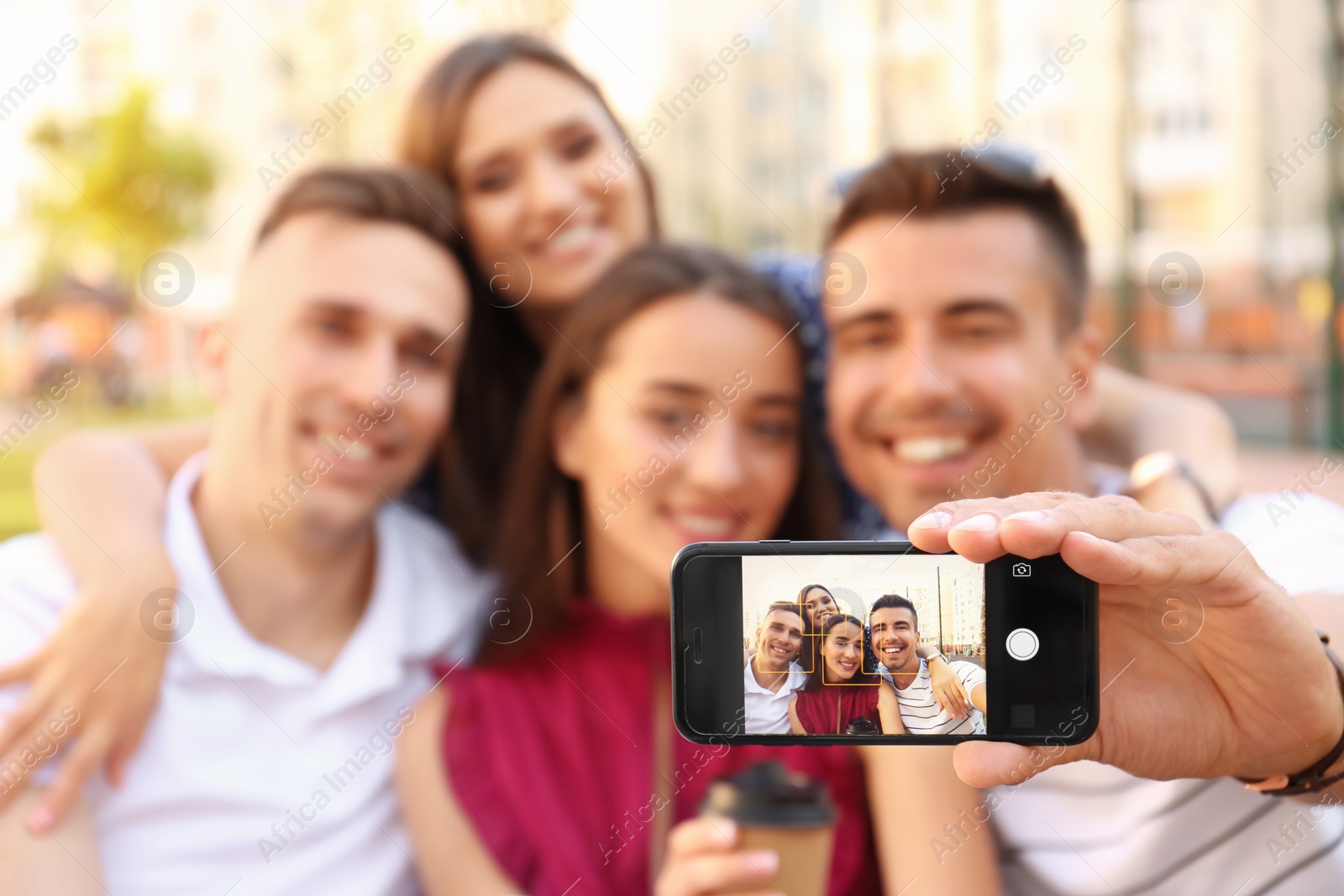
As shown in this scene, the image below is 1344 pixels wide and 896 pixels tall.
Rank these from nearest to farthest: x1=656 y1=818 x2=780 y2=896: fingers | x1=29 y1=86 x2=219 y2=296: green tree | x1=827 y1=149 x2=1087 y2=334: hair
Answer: x1=656 y1=818 x2=780 y2=896: fingers < x1=827 y1=149 x2=1087 y2=334: hair < x1=29 y1=86 x2=219 y2=296: green tree

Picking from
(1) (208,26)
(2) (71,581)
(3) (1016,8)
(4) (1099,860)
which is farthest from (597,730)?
(3) (1016,8)

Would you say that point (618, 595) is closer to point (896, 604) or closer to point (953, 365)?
point (953, 365)

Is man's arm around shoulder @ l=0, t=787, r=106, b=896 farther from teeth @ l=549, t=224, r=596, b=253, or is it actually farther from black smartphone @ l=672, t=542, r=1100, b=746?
teeth @ l=549, t=224, r=596, b=253

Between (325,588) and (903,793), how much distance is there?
89 centimetres

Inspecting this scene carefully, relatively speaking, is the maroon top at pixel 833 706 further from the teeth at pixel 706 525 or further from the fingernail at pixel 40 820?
the fingernail at pixel 40 820

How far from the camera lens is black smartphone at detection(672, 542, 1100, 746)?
0.78m

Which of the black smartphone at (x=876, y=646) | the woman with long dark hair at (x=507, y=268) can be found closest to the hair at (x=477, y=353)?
the woman with long dark hair at (x=507, y=268)

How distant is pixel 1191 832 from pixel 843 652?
0.64 m

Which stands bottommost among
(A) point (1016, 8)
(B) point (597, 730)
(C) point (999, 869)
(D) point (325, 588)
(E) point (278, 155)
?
(C) point (999, 869)

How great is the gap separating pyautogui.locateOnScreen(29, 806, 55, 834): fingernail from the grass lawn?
108 inches

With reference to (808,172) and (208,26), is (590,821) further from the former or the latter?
(808,172)

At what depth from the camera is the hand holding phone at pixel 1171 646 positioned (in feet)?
2.45

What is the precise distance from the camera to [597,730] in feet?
4.49

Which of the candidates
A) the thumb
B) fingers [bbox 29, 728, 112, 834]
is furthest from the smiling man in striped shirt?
fingers [bbox 29, 728, 112, 834]
